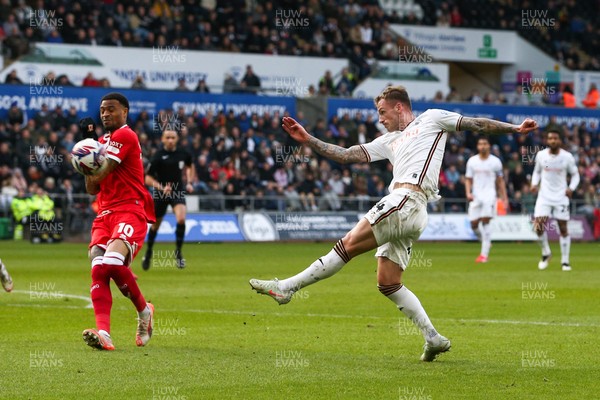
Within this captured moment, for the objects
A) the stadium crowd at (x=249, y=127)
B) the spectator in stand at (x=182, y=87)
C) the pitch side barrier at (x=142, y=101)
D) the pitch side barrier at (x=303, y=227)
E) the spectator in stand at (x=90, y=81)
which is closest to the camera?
the pitch side barrier at (x=303, y=227)

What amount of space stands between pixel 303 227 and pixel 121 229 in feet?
80.7

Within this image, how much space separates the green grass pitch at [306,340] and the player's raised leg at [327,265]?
598 mm

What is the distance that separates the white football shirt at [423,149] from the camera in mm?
9641

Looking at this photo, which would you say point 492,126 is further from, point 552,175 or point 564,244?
point 564,244

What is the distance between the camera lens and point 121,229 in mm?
10258

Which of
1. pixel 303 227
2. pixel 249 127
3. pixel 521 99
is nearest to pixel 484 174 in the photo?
pixel 303 227

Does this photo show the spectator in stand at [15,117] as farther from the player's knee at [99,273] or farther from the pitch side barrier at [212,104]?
the player's knee at [99,273]

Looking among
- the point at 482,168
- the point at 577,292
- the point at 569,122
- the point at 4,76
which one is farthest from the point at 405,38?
the point at 577,292

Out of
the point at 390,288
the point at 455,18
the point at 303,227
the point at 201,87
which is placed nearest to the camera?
the point at 390,288

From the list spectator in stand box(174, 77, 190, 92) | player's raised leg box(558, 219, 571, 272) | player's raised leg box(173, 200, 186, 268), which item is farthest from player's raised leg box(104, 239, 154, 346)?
spectator in stand box(174, 77, 190, 92)

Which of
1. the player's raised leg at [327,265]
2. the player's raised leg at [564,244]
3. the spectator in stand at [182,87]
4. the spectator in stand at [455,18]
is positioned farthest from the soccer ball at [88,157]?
the spectator in stand at [455,18]

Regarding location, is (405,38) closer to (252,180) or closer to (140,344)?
(252,180)

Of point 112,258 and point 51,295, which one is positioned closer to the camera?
point 112,258

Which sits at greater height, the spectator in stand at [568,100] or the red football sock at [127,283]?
the spectator in stand at [568,100]
